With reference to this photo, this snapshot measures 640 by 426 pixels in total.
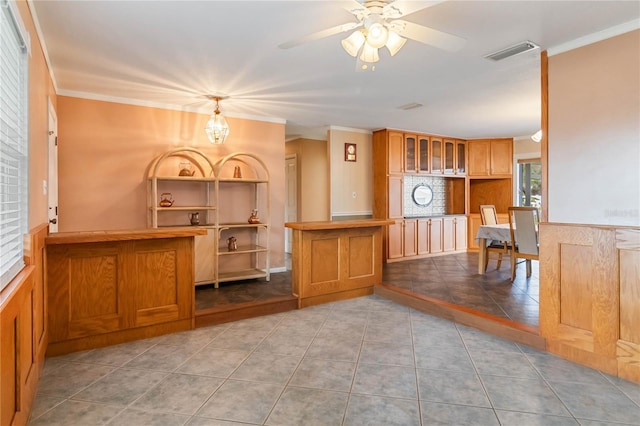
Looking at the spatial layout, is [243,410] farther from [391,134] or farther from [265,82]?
[391,134]

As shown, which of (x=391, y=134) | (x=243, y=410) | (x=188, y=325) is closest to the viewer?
(x=243, y=410)

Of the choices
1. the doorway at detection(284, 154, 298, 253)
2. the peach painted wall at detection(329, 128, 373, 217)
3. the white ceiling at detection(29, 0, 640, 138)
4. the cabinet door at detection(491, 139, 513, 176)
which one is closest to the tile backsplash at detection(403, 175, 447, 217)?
the peach painted wall at detection(329, 128, 373, 217)

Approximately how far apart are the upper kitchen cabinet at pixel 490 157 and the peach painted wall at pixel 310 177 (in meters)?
3.08

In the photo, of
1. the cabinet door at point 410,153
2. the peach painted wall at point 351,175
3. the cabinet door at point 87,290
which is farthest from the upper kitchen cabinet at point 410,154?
the cabinet door at point 87,290

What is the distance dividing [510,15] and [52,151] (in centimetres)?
424

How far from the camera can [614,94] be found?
2.63 m

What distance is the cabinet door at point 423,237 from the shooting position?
652 cm

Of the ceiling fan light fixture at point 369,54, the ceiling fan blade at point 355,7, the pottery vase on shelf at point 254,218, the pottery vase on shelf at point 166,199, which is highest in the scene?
the ceiling fan blade at point 355,7

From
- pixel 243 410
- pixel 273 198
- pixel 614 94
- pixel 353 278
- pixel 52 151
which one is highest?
pixel 614 94

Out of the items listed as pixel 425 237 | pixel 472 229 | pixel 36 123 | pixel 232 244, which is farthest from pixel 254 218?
pixel 472 229

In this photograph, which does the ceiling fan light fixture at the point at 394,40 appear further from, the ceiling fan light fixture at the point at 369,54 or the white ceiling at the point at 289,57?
the white ceiling at the point at 289,57

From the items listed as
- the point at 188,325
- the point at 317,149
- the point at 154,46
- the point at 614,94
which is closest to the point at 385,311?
the point at 188,325

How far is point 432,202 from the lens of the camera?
727cm

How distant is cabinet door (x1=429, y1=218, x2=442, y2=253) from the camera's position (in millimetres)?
6672
